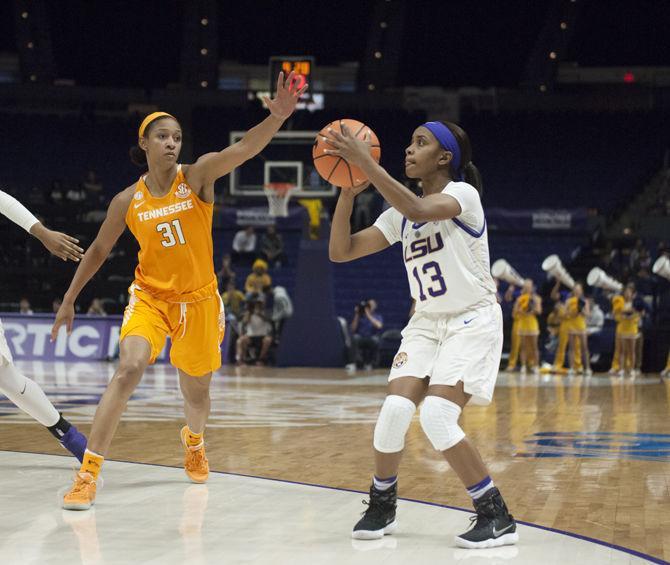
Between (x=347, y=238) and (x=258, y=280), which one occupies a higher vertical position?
(x=347, y=238)

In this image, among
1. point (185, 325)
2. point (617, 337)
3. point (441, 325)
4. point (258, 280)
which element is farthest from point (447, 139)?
point (258, 280)

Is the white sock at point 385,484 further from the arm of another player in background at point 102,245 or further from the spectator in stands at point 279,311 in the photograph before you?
the spectator in stands at point 279,311

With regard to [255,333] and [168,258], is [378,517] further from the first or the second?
[255,333]

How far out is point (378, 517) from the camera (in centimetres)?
466

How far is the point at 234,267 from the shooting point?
24.5 metres

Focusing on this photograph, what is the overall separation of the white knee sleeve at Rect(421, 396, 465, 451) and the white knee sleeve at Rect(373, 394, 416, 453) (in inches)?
3.9

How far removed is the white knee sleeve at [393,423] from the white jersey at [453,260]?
1.47ft

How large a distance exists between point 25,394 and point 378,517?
8.28 ft

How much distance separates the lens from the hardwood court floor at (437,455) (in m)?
5.68

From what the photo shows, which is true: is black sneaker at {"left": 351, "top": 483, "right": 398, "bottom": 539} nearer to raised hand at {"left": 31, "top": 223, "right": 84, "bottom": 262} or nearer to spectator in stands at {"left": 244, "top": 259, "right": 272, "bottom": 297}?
raised hand at {"left": 31, "top": 223, "right": 84, "bottom": 262}

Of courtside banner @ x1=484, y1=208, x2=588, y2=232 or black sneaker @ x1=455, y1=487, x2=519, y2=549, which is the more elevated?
courtside banner @ x1=484, y1=208, x2=588, y2=232

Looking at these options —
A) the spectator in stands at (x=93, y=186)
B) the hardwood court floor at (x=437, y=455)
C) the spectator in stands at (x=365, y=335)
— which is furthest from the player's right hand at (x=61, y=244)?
the spectator in stands at (x=93, y=186)

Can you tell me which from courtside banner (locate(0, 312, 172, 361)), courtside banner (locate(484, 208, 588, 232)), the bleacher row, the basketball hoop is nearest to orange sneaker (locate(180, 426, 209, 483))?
courtside banner (locate(0, 312, 172, 361))

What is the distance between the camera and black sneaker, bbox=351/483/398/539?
462 centimetres
